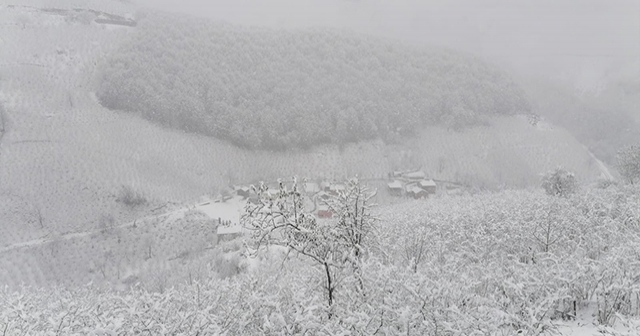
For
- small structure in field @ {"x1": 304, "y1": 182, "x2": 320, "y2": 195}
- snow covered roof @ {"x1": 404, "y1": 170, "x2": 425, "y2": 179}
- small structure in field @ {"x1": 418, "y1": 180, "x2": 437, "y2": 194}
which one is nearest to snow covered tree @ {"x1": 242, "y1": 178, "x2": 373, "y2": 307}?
small structure in field @ {"x1": 304, "y1": 182, "x2": 320, "y2": 195}

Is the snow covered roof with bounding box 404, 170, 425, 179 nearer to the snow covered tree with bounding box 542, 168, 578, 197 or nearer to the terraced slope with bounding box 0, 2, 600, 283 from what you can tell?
the terraced slope with bounding box 0, 2, 600, 283

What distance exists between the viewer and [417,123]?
306 feet

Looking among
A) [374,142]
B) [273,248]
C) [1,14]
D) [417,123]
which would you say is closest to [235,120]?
[374,142]

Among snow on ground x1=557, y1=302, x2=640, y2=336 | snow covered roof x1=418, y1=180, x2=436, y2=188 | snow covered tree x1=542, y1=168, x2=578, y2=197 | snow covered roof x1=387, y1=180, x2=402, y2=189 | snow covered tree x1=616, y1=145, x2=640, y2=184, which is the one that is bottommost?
snow covered roof x1=387, y1=180, x2=402, y2=189

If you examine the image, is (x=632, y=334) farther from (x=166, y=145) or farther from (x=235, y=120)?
(x=235, y=120)

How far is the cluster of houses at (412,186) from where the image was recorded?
66938mm

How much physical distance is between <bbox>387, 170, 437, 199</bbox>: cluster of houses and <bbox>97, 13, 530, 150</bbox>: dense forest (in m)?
15.7

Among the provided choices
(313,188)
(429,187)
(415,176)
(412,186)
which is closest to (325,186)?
(313,188)

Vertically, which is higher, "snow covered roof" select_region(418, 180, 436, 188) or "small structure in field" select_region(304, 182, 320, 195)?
"snow covered roof" select_region(418, 180, 436, 188)

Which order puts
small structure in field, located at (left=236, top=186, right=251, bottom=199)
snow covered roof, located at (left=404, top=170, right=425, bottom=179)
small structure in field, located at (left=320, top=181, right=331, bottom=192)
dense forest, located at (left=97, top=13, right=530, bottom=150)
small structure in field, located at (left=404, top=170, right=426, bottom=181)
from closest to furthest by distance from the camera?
small structure in field, located at (left=236, top=186, right=251, bottom=199), small structure in field, located at (left=320, top=181, right=331, bottom=192), small structure in field, located at (left=404, top=170, right=426, bottom=181), snow covered roof, located at (left=404, top=170, right=425, bottom=179), dense forest, located at (left=97, top=13, right=530, bottom=150)

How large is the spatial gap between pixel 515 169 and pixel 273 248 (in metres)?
60.9

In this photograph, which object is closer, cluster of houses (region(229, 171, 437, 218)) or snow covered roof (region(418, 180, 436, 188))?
cluster of houses (region(229, 171, 437, 218))

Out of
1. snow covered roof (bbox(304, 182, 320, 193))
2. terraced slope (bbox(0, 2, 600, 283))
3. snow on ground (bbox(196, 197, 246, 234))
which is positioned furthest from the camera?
snow covered roof (bbox(304, 182, 320, 193))

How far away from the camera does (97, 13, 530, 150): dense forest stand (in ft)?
266
